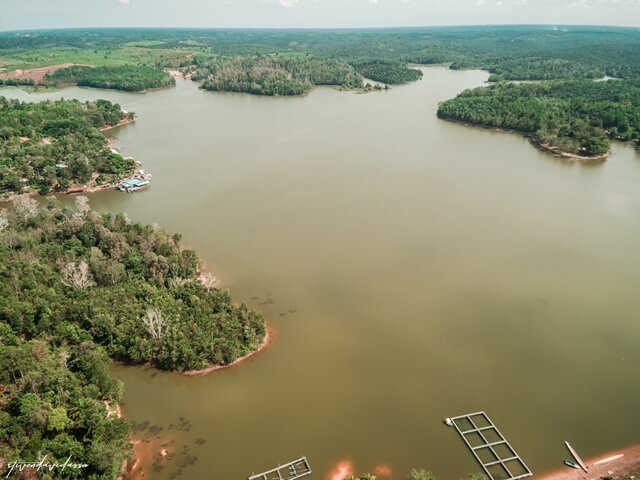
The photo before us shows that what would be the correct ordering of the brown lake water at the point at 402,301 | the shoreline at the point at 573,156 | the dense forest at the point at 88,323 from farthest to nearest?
the shoreline at the point at 573,156
the brown lake water at the point at 402,301
the dense forest at the point at 88,323

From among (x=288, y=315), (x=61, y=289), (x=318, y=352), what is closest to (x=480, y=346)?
(x=318, y=352)

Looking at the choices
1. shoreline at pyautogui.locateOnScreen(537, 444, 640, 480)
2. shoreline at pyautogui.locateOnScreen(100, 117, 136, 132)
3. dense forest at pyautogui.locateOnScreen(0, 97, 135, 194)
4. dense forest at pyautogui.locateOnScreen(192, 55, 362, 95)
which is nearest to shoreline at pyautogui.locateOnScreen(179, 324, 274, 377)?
shoreline at pyautogui.locateOnScreen(537, 444, 640, 480)

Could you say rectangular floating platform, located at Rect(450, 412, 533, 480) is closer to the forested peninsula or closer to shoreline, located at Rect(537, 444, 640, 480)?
shoreline, located at Rect(537, 444, 640, 480)

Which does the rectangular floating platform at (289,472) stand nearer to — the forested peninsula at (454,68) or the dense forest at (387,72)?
the forested peninsula at (454,68)

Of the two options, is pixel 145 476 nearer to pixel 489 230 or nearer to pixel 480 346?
pixel 480 346

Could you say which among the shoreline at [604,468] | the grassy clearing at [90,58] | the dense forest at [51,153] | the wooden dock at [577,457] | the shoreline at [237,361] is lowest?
the shoreline at [604,468]

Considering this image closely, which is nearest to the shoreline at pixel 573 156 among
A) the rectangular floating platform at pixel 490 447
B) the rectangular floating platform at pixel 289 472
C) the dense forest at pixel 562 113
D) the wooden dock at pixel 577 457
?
the dense forest at pixel 562 113
